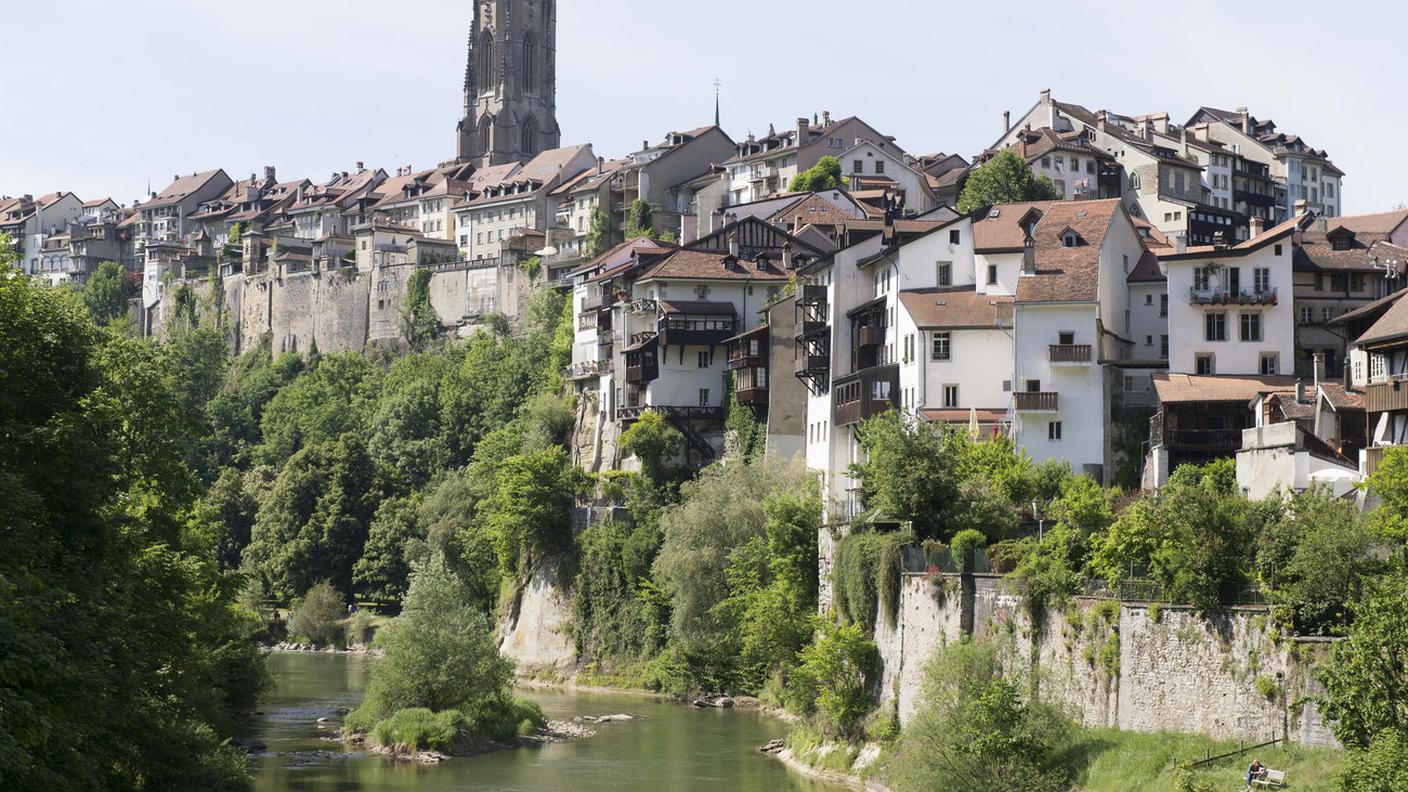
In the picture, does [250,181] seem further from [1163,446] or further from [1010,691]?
[1010,691]

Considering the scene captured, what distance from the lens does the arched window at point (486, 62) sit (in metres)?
172

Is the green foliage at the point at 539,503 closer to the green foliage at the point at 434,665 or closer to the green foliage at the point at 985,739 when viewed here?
the green foliage at the point at 434,665

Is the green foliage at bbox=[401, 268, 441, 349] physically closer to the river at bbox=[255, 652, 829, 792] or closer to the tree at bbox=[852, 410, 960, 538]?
the river at bbox=[255, 652, 829, 792]

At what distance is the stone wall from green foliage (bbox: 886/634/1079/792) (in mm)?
1136

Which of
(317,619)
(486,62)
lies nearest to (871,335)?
(317,619)

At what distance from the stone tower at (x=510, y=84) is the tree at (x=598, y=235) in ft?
160

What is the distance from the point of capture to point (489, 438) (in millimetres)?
96438

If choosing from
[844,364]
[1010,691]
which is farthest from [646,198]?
[1010,691]

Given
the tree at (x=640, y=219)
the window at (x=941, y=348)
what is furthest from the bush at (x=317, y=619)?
the window at (x=941, y=348)

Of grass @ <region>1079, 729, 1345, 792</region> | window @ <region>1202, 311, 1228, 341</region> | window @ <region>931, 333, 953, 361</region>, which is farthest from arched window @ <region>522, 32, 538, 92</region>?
grass @ <region>1079, 729, 1345, 792</region>

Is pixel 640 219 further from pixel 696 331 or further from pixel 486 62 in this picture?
pixel 486 62

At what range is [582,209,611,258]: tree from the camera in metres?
117

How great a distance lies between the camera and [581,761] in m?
54.2

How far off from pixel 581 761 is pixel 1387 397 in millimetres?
24565
